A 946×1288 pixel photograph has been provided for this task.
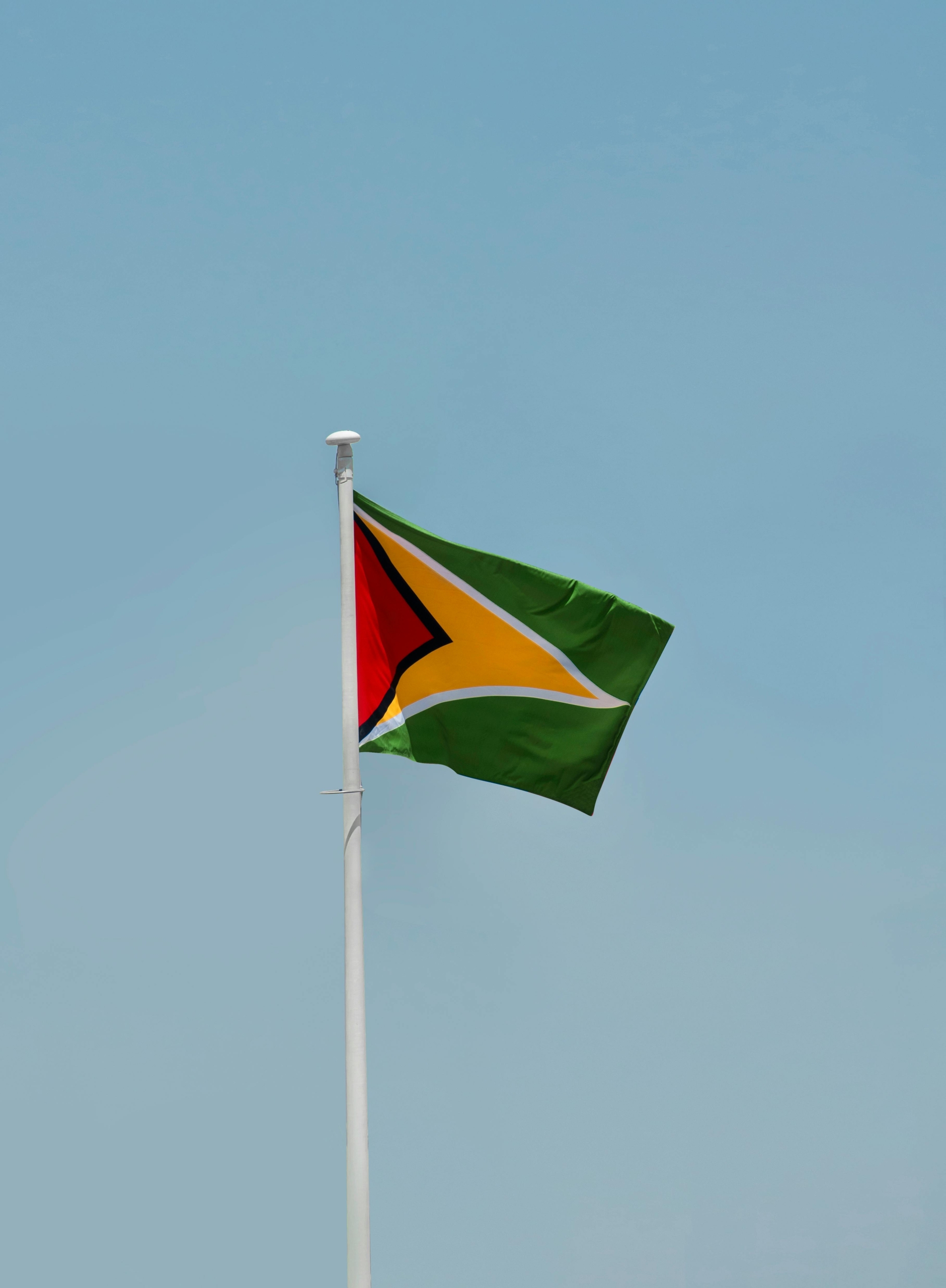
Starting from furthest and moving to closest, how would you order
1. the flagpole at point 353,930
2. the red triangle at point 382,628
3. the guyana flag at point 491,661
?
the guyana flag at point 491,661 → the red triangle at point 382,628 → the flagpole at point 353,930

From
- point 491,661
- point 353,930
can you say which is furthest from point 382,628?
point 353,930

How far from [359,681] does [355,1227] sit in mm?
5450

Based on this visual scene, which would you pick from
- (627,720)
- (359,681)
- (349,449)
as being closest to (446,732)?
(359,681)

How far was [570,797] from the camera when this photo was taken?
648 inches

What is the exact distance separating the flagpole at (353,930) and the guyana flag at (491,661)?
0.53 meters

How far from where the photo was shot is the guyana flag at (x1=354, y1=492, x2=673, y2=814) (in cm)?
1572

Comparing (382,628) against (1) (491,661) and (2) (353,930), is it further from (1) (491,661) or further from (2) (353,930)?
(2) (353,930)

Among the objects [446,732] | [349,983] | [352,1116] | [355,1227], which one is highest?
[446,732]

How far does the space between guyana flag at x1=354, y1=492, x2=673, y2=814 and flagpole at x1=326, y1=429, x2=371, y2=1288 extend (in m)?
0.53

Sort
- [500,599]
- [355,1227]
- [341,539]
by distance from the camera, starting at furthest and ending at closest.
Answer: [500,599]
[341,539]
[355,1227]

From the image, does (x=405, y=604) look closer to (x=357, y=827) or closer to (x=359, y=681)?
(x=359, y=681)

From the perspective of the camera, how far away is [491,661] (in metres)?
16.3

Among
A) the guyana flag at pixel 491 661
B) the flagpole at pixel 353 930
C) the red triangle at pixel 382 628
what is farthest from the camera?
the guyana flag at pixel 491 661

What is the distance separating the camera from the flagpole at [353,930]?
1387 cm
